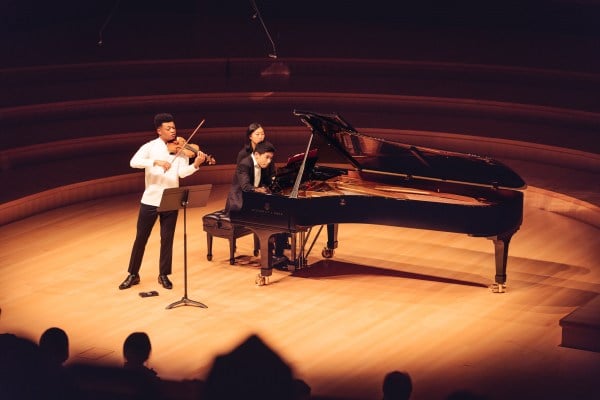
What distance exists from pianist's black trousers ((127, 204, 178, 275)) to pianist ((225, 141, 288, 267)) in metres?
0.44

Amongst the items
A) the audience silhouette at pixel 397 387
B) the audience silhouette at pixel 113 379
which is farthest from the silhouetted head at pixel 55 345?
the audience silhouette at pixel 397 387

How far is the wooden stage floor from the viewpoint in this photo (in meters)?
5.45

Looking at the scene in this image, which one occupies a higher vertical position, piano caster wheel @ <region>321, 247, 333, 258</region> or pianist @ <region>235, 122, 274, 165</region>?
pianist @ <region>235, 122, 274, 165</region>

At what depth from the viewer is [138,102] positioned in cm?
973

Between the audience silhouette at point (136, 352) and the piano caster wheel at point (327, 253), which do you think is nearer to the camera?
the audience silhouette at point (136, 352)

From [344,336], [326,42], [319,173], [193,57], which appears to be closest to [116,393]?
[344,336]

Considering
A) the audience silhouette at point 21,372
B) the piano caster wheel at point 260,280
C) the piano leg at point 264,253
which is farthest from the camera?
the piano caster wheel at point 260,280

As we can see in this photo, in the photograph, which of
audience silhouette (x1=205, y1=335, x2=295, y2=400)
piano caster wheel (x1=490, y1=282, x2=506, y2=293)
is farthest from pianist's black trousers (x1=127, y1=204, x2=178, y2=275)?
audience silhouette (x1=205, y1=335, x2=295, y2=400)

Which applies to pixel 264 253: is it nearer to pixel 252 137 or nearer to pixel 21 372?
pixel 252 137

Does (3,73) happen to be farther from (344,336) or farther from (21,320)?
(344,336)

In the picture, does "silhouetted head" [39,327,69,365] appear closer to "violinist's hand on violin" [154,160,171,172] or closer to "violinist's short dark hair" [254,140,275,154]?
"violinist's hand on violin" [154,160,171,172]

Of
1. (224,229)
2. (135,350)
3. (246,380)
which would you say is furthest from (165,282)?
(135,350)

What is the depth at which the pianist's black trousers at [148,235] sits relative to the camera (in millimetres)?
6500

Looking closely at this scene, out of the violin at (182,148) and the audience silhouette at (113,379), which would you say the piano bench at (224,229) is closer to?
the violin at (182,148)
